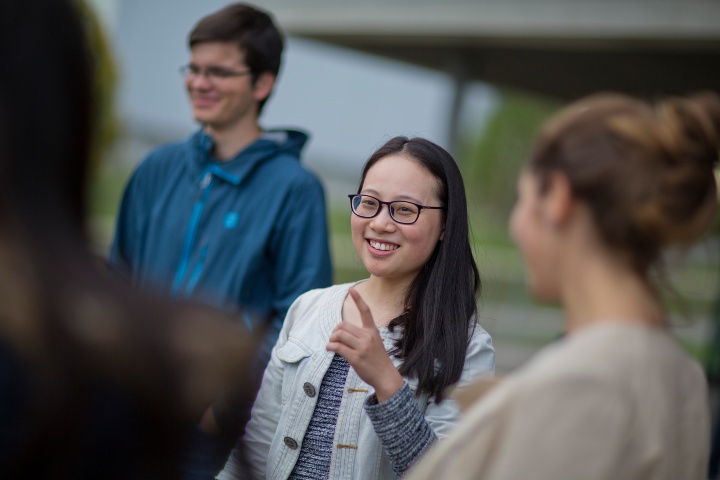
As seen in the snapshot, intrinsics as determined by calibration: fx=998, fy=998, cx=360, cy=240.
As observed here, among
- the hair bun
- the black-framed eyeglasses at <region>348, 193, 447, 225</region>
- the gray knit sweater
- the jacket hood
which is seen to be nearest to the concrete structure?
the jacket hood

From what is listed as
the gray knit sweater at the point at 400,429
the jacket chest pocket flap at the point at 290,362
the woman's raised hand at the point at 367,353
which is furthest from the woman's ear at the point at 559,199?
the jacket chest pocket flap at the point at 290,362

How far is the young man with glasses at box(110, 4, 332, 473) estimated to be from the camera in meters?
3.80

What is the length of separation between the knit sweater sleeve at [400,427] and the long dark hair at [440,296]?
0.19 metres

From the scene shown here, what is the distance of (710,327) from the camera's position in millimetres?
11344

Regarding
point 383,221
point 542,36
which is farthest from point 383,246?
point 542,36

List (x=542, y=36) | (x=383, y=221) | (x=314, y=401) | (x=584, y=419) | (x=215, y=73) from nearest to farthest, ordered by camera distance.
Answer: (x=584, y=419) < (x=314, y=401) < (x=383, y=221) < (x=215, y=73) < (x=542, y=36)

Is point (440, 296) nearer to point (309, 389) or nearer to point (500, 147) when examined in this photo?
point (309, 389)

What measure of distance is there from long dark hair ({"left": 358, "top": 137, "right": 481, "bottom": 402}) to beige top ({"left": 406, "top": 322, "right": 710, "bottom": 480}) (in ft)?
3.75

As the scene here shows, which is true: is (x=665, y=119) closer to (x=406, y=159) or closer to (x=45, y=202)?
(x=45, y=202)

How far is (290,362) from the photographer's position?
3.05 metres

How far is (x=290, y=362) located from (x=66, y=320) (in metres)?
1.83

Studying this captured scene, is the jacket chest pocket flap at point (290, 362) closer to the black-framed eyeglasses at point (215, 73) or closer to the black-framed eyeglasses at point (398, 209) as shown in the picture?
the black-framed eyeglasses at point (398, 209)

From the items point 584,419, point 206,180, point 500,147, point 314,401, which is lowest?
point 500,147

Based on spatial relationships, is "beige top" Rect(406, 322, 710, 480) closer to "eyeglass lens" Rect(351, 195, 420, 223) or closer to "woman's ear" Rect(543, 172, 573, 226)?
"woman's ear" Rect(543, 172, 573, 226)
